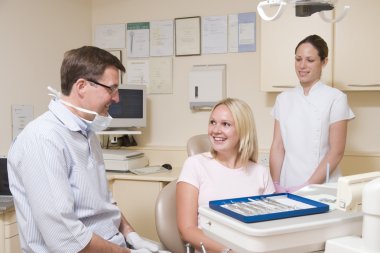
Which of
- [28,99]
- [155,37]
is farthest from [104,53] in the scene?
[155,37]

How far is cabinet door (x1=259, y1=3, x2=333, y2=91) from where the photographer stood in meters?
2.69

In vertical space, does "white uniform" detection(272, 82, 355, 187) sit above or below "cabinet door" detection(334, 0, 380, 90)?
below

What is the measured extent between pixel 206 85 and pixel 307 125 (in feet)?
3.87

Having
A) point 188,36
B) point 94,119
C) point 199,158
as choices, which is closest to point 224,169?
point 199,158

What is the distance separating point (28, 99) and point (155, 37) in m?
1.15

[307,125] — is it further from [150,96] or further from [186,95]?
[150,96]

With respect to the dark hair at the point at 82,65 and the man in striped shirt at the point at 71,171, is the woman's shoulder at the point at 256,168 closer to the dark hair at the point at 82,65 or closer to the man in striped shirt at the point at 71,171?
the man in striped shirt at the point at 71,171

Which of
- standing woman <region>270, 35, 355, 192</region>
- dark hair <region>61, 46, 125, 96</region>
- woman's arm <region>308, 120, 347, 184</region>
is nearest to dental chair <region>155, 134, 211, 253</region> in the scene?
dark hair <region>61, 46, 125, 96</region>

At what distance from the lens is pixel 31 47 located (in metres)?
2.80

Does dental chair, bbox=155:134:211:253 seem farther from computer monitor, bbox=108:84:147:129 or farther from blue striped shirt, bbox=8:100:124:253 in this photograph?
computer monitor, bbox=108:84:147:129

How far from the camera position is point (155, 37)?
340 cm

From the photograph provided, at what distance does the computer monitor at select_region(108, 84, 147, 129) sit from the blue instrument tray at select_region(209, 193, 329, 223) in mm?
2323

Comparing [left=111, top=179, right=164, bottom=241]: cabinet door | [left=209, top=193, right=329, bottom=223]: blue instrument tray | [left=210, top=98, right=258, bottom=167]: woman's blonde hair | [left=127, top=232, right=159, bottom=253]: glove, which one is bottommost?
[left=111, top=179, right=164, bottom=241]: cabinet door

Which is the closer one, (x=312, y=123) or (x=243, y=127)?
(x=243, y=127)
